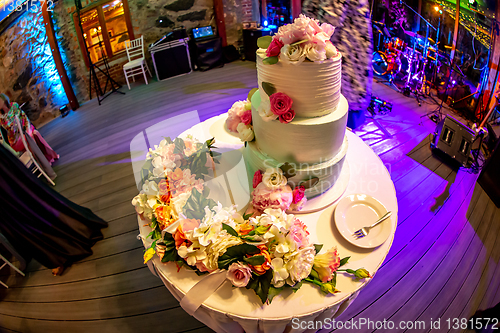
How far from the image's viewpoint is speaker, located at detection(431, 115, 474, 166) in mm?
2521

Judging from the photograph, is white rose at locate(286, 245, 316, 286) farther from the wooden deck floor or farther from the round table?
the wooden deck floor

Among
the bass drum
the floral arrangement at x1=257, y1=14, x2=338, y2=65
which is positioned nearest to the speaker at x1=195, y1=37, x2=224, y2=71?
Answer: the bass drum

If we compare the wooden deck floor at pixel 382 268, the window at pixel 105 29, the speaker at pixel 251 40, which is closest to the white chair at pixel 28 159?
the wooden deck floor at pixel 382 268

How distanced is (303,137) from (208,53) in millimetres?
4653

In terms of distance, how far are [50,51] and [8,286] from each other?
11.8 feet

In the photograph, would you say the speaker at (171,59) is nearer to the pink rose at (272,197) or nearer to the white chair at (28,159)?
the white chair at (28,159)

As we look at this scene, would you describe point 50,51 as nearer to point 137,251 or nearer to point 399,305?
point 137,251

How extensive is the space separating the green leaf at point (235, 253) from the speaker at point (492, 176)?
2313 millimetres

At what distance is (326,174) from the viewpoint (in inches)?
53.3

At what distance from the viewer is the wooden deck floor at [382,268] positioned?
5.82ft

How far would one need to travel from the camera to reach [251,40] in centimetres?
537

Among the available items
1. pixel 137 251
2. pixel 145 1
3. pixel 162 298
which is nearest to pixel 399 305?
pixel 162 298

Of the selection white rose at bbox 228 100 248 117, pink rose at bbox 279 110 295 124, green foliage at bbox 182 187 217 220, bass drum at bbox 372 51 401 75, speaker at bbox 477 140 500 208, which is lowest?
speaker at bbox 477 140 500 208

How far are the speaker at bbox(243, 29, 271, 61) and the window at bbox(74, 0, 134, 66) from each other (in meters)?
2.16
